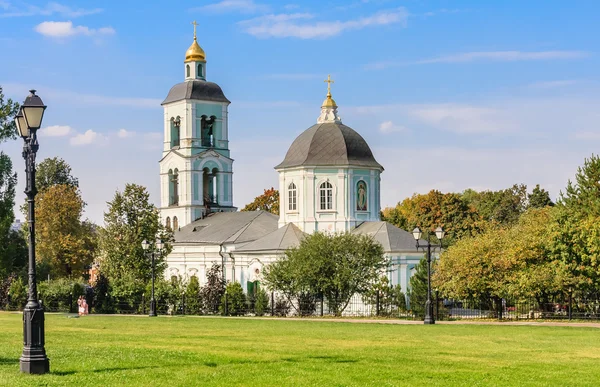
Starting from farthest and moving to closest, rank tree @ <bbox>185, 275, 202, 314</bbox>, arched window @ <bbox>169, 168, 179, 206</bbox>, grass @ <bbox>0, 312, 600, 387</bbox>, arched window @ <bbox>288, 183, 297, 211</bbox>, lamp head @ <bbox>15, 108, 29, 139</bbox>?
1. arched window @ <bbox>169, 168, 179, 206</bbox>
2. arched window @ <bbox>288, 183, 297, 211</bbox>
3. tree @ <bbox>185, 275, 202, 314</bbox>
4. lamp head @ <bbox>15, 108, 29, 139</bbox>
5. grass @ <bbox>0, 312, 600, 387</bbox>

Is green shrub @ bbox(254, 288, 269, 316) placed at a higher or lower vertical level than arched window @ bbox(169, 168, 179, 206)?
lower

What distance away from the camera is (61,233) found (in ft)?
279

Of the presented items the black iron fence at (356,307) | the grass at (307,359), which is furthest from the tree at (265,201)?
the grass at (307,359)

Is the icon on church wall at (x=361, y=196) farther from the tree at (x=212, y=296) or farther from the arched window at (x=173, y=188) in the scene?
the arched window at (x=173, y=188)

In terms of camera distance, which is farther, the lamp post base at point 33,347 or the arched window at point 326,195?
the arched window at point 326,195

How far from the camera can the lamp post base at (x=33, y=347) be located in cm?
1702

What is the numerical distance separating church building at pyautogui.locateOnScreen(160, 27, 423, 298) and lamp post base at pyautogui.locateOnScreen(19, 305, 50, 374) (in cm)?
3973

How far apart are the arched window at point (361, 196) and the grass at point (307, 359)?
114ft

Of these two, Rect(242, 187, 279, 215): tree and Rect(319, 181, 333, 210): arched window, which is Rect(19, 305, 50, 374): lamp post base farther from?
Rect(242, 187, 279, 215): tree

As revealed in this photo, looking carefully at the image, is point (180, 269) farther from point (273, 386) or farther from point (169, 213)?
point (273, 386)

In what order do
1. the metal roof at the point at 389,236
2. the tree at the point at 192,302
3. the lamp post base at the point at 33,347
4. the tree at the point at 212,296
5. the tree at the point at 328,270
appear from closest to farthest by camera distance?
the lamp post base at the point at 33,347, the tree at the point at 328,270, the tree at the point at 192,302, the tree at the point at 212,296, the metal roof at the point at 389,236

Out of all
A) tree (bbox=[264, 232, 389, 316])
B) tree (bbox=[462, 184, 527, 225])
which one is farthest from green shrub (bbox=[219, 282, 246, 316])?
tree (bbox=[462, 184, 527, 225])

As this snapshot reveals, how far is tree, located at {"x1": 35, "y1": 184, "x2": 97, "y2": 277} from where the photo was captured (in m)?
83.4

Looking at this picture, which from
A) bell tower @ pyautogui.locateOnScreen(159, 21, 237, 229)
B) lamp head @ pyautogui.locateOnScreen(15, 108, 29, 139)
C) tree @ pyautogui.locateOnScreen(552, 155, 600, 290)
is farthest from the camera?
bell tower @ pyautogui.locateOnScreen(159, 21, 237, 229)
